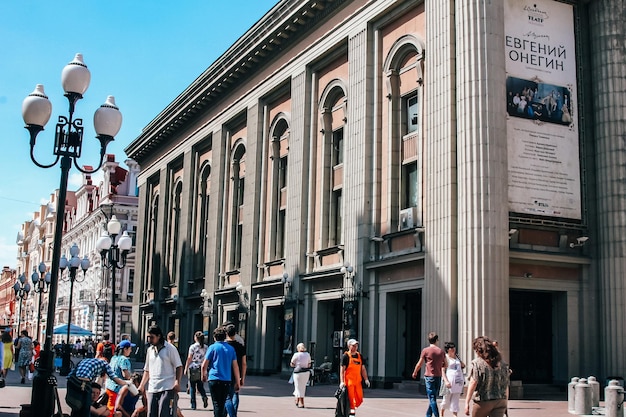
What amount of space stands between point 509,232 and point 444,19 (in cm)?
715

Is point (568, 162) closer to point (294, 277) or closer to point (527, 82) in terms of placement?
point (527, 82)

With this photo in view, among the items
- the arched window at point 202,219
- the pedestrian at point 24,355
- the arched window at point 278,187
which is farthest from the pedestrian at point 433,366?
the arched window at point 202,219

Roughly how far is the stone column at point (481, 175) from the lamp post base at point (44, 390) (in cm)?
1363

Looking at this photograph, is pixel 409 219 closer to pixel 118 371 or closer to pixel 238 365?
pixel 238 365

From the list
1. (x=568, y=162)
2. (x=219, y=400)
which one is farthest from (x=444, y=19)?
(x=219, y=400)

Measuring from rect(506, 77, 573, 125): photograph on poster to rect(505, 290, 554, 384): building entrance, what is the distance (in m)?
5.63

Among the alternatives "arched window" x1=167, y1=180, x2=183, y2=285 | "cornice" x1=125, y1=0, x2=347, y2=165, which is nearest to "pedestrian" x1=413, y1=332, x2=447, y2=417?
"cornice" x1=125, y1=0, x2=347, y2=165

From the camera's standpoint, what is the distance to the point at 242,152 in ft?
140

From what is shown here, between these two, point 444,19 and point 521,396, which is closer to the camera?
point 521,396

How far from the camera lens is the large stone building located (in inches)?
941

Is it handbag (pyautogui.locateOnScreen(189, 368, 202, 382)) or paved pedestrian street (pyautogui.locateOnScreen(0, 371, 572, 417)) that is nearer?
paved pedestrian street (pyautogui.locateOnScreen(0, 371, 572, 417))

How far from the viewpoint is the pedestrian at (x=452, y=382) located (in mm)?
16188

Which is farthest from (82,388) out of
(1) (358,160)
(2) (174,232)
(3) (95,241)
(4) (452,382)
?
(3) (95,241)

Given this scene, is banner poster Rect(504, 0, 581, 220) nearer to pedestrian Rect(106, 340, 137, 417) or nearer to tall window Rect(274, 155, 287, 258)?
tall window Rect(274, 155, 287, 258)
